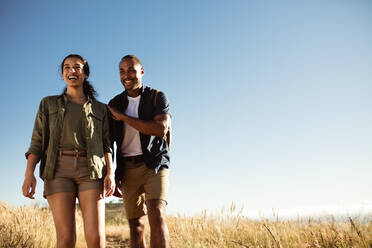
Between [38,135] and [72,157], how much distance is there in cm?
46

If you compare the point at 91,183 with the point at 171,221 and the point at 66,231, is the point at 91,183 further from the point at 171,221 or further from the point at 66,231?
the point at 171,221

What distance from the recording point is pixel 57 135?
3051 mm

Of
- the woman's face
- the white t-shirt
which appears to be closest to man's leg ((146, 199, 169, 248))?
the white t-shirt

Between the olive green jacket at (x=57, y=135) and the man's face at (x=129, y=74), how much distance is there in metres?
0.55

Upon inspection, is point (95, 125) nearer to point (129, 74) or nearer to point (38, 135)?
point (38, 135)

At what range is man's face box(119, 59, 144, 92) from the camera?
12.3 ft

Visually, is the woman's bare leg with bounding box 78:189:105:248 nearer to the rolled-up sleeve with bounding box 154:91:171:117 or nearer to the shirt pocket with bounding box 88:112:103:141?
the shirt pocket with bounding box 88:112:103:141

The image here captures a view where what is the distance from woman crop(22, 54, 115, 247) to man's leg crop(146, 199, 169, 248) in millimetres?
504

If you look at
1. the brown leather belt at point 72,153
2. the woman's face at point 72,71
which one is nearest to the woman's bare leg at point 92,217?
the brown leather belt at point 72,153

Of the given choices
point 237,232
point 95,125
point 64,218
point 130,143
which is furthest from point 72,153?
point 237,232

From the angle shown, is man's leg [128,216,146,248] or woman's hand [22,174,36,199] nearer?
woman's hand [22,174,36,199]

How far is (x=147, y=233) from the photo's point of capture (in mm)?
8000

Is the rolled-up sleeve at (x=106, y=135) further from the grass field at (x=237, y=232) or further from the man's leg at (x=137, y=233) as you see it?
the grass field at (x=237, y=232)

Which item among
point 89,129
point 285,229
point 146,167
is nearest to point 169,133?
point 146,167
